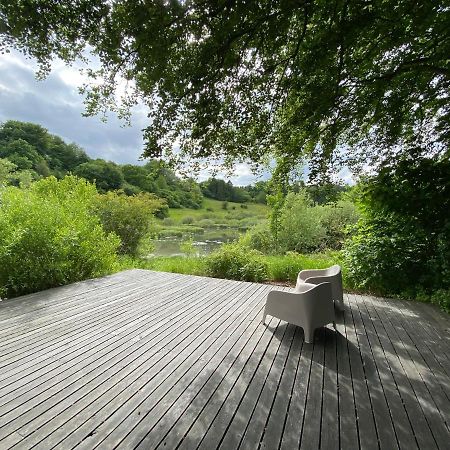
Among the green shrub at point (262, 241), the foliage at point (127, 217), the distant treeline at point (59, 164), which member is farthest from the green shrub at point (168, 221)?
the foliage at point (127, 217)

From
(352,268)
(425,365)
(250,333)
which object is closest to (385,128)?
(352,268)

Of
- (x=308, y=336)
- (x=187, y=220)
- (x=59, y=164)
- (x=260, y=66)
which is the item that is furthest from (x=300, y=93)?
(x=59, y=164)

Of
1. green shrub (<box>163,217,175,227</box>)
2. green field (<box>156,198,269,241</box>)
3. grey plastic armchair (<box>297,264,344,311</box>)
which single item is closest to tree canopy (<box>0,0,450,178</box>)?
grey plastic armchair (<box>297,264,344,311</box>)

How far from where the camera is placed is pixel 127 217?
10859mm

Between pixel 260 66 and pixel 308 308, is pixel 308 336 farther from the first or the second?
pixel 260 66

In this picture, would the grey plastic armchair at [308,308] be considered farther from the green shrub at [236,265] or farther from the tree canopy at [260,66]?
the green shrub at [236,265]

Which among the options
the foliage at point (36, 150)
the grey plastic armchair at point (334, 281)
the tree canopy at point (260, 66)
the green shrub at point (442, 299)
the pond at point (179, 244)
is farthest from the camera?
the foliage at point (36, 150)

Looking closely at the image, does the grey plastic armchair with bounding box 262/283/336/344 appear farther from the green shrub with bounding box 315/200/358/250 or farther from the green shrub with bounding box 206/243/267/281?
the green shrub with bounding box 315/200/358/250

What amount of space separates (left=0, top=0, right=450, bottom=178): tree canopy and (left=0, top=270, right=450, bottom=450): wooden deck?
2.29 meters

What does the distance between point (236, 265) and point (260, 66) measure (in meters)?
4.62

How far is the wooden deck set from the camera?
5.77 feet

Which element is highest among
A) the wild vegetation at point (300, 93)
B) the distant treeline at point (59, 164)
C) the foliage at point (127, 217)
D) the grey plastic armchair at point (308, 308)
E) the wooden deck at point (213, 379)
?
the distant treeline at point (59, 164)

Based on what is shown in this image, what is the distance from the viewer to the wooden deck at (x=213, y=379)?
1.76 metres

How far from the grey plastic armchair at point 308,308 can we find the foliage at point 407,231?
2.93 m
